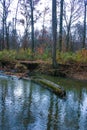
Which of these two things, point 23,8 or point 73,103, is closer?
point 73,103

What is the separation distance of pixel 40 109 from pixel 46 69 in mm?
9291

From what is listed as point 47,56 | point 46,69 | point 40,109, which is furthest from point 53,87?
point 47,56

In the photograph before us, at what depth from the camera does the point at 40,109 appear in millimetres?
8523

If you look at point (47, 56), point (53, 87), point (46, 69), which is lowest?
point (53, 87)

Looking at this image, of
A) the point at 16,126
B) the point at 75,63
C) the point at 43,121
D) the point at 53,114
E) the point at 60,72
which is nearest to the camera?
the point at 16,126

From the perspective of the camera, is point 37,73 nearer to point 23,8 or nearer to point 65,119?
point 65,119

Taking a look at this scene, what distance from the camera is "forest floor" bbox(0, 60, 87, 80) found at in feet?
55.1

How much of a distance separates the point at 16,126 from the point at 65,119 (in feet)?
5.30

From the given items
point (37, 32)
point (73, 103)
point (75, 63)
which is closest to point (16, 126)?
point (73, 103)

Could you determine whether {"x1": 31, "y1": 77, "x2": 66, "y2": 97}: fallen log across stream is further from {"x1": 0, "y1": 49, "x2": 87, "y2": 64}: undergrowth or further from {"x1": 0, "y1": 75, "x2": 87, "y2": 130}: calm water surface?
{"x1": 0, "y1": 49, "x2": 87, "y2": 64}: undergrowth

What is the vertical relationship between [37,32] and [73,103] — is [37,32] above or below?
above

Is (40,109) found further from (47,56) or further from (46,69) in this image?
(47,56)

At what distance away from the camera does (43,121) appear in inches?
287

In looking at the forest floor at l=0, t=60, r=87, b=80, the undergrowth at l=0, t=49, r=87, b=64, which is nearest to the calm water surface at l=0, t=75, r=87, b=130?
the forest floor at l=0, t=60, r=87, b=80
